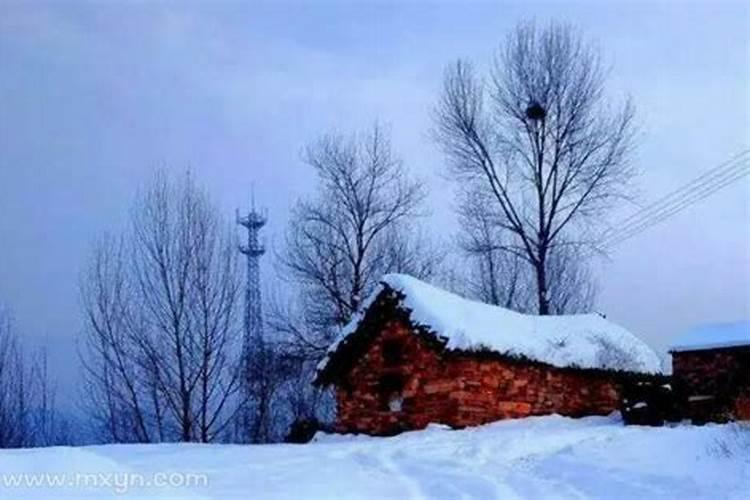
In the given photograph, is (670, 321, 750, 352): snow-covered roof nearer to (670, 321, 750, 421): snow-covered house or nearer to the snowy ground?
(670, 321, 750, 421): snow-covered house

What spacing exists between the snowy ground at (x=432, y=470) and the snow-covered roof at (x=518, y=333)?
173 inches

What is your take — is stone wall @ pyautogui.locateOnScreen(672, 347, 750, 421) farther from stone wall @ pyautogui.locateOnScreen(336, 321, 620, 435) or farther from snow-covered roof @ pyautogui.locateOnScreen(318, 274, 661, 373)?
stone wall @ pyautogui.locateOnScreen(336, 321, 620, 435)

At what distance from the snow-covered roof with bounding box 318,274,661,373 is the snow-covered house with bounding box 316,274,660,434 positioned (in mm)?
28

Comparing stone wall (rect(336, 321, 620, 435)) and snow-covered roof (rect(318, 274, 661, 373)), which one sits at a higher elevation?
snow-covered roof (rect(318, 274, 661, 373))

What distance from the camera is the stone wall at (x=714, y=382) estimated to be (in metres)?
16.3

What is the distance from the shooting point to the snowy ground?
7.81 meters

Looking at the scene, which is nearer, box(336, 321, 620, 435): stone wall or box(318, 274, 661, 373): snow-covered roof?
box(336, 321, 620, 435): stone wall

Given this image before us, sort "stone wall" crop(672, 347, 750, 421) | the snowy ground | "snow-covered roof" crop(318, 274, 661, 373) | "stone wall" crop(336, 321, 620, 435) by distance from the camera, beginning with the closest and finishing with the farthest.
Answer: the snowy ground < "stone wall" crop(672, 347, 750, 421) < "stone wall" crop(336, 321, 620, 435) < "snow-covered roof" crop(318, 274, 661, 373)

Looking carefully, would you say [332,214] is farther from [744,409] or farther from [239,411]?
[744,409]

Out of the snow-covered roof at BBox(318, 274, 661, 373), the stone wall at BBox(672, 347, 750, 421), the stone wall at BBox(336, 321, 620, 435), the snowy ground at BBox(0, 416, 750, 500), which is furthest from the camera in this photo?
the snow-covered roof at BBox(318, 274, 661, 373)

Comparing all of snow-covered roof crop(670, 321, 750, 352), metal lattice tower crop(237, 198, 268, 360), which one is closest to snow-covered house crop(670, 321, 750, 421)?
snow-covered roof crop(670, 321, 750, 352)

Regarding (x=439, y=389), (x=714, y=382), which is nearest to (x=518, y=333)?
(x=439, y=389)

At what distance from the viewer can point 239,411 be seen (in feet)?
76.9

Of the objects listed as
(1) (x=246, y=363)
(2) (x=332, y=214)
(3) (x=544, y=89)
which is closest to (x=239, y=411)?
(1) (x=246, y=363)
